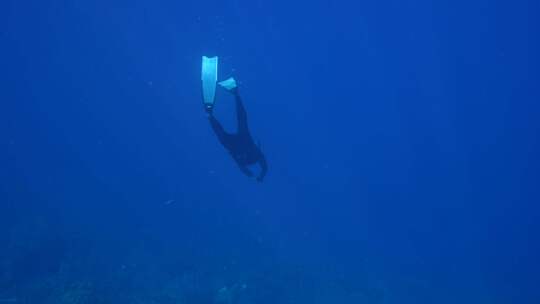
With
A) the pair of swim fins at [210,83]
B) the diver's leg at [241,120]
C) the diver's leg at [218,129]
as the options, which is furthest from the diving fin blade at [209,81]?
the diver's leg at [241,120]

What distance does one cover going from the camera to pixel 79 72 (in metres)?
64.8

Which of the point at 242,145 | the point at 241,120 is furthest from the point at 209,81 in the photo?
the point at 242,145

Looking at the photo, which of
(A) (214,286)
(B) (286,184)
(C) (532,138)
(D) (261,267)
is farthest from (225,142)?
(C) (532,138)

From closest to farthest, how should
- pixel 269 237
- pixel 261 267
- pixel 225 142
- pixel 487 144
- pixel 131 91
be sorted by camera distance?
pixel 225 142 → pixel 261 267 → pixel 269 237 → pixel 487 144 → pixel 131 91

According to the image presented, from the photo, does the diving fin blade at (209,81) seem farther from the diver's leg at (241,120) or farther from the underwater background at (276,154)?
the underwater background at (276,154)

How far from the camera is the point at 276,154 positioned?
144ft

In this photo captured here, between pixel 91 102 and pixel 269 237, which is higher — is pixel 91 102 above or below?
above

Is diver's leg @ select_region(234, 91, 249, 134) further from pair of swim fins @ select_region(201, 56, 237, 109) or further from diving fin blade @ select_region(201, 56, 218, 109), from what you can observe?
diving fin blade @ select_region(201, 56, 218, 109)

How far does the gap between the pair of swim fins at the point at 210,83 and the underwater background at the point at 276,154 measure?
823 cm

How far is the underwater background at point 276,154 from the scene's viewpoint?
1784 cm

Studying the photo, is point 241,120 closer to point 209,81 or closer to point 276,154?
point 209,81

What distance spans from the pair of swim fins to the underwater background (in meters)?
8.23

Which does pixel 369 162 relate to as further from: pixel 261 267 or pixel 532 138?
pixel 261 267

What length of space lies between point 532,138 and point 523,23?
14.8 metres
